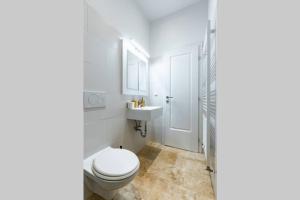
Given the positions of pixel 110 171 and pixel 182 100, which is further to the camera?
pixel 182 100

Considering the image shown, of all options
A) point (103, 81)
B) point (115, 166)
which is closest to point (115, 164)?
point (115, 166)

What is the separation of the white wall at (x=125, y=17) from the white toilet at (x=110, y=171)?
4.88 feet

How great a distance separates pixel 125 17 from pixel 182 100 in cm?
161

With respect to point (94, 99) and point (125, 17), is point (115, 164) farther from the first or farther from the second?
point (125, 17)

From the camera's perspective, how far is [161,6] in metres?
2.04

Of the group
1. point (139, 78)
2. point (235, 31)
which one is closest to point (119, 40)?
point (139, 78)

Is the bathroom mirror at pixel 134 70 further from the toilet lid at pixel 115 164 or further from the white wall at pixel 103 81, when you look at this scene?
the toilet lid at pixel 115 164

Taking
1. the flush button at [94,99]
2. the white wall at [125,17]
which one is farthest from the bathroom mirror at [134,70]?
the flush button at [94,99]

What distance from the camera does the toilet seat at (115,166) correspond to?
858 mm

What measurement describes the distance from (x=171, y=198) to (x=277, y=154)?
107 cm

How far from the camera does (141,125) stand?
6.62 ft

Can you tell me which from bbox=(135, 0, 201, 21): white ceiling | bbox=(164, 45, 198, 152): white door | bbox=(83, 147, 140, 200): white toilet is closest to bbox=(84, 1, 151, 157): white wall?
bbox=(83, 147, 140, 200): white toilet

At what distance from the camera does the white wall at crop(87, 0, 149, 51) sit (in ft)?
4.31

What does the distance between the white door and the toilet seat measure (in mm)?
1276
